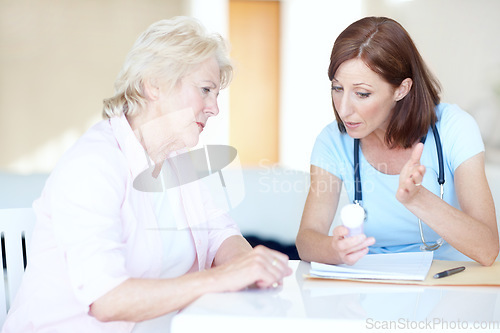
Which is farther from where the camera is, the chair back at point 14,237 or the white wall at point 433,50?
the white wall at point 433,50

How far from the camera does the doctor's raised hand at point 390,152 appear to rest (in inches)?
49.0

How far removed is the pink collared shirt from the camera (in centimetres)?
86

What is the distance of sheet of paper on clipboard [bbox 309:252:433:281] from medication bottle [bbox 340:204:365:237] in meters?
0.07

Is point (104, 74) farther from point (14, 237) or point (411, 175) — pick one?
point (411, 175)

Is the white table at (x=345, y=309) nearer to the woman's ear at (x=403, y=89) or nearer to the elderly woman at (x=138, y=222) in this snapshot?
the elderly woman at (x=138, y=222)

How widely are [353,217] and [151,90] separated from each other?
52 cm

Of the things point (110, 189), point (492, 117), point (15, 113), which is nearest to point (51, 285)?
point (110, 189)

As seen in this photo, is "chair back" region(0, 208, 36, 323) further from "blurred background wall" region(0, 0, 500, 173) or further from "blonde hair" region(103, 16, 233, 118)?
"blurred background wall" region(0, 0, 500, 173)

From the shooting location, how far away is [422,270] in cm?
100

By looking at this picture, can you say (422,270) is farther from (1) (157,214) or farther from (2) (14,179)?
(2) (14,179)

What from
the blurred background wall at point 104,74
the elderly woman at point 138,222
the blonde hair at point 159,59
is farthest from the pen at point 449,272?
the blurred background wall at point 104,74

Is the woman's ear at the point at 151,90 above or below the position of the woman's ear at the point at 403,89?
above

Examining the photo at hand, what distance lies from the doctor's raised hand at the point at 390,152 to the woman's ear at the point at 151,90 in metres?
0.50

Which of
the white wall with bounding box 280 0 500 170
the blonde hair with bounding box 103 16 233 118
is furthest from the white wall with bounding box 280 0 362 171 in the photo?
the blonde hair with bounding box 103 16 233 118
